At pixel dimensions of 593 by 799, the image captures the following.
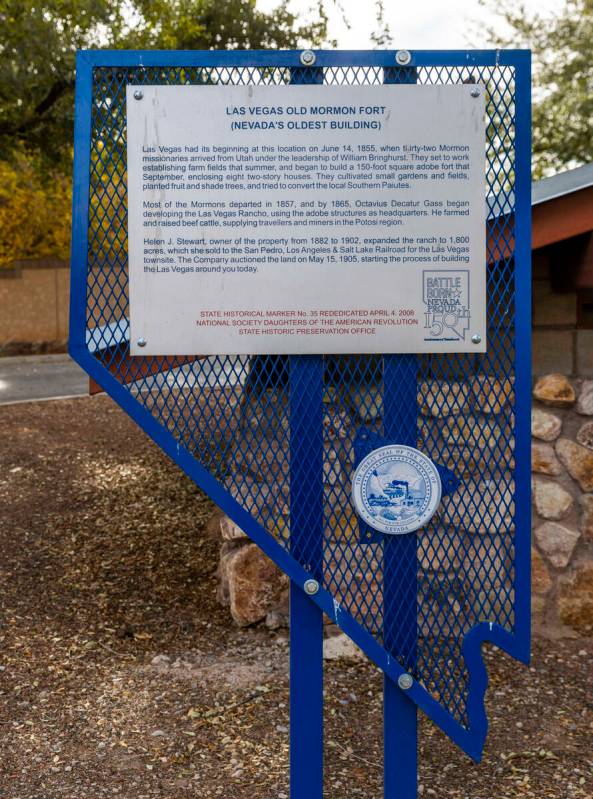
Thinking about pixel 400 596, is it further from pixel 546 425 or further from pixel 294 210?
pixel 546 425

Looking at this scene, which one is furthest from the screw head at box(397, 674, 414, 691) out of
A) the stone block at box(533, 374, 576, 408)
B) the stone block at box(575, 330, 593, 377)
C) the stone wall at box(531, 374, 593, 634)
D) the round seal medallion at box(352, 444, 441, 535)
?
the stone block at box(575, 330, 593, 377)

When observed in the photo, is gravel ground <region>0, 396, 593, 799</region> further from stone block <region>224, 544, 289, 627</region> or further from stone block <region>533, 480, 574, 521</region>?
stone block <region>533, 480, 574, 521</region>

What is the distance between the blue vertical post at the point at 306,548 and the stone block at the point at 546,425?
2.43 metres

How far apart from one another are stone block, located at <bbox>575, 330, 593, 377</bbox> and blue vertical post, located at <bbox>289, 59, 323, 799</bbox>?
2.55 meters

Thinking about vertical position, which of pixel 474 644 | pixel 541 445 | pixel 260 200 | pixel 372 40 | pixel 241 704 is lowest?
pixel 241 704

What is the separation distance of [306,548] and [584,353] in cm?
264

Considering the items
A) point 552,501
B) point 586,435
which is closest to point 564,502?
point 552,501

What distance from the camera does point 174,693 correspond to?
4594 mm

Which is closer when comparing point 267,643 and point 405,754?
point 405,754

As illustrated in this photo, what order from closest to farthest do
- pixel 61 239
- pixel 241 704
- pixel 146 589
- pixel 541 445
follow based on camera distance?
pixel 241 704 < pixel 541 445 < pixel 146 589 < pixel 61 239

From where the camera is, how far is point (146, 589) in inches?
232

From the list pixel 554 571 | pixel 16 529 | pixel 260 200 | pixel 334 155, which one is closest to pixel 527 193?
pixel 334 155

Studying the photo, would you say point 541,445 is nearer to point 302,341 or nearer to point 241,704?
point 241,704

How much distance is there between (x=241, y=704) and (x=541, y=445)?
2016mm
